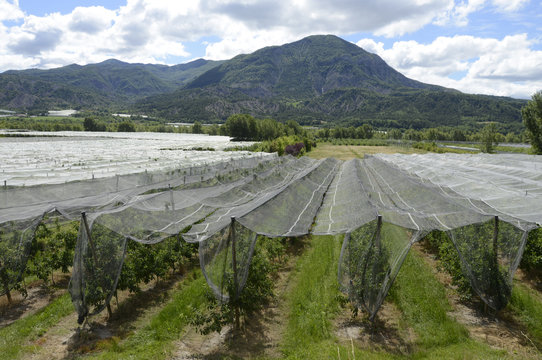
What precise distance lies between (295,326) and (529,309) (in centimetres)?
649

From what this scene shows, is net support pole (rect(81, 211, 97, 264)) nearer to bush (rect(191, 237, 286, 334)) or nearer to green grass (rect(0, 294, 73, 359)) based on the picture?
green grass (rect(0, 294, 73, 359))

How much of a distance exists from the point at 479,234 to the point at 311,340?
17.8 feet

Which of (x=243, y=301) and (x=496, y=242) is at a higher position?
(x=496, y=242)

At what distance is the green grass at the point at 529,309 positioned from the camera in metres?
7.20

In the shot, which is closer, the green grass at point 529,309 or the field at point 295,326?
the field at point 295,326

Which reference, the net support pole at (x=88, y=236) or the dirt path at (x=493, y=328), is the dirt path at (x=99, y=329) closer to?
the net support pole at (x=88, y=236)

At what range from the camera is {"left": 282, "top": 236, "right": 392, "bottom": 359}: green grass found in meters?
6.71

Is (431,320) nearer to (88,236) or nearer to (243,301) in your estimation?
(243,301)

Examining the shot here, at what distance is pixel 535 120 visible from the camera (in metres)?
→ 39.8

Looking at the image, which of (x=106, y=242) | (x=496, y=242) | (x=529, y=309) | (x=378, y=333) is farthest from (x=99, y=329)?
(x=529, y=309)

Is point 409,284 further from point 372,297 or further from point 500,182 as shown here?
point 500,182

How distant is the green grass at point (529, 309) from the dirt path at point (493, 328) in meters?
0.19

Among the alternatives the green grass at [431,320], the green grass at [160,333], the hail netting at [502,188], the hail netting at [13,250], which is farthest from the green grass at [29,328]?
the hail netting at [502,188]

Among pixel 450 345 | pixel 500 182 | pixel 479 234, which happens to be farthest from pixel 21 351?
pixel 500 182
